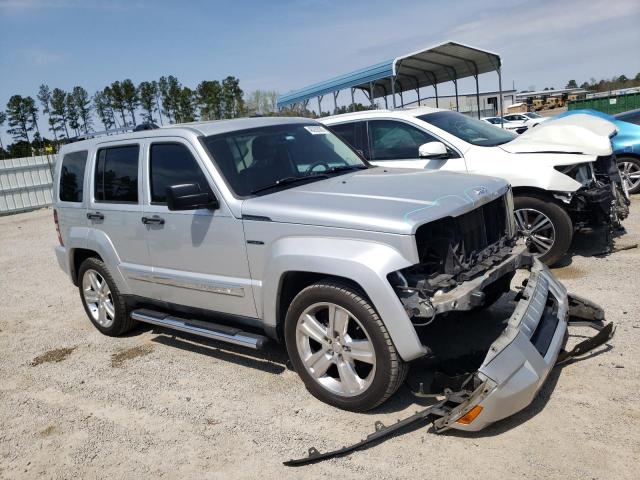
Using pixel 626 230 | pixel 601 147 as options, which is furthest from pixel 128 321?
pixel 626 230

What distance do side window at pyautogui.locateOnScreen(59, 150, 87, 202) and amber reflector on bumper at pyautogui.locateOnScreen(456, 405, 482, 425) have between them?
4.28 meters

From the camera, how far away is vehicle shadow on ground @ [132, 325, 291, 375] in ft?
15.0

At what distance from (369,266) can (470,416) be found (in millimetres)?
994

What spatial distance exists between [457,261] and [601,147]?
12.4 ft

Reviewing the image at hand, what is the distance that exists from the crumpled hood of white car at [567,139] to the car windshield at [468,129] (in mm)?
282

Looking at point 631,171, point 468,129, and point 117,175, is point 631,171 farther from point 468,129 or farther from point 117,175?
point 117,175

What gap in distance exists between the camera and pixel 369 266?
3205mm

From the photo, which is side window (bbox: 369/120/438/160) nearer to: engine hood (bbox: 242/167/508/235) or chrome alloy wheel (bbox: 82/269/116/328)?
engine hood (bbox: 242/167/508/235)

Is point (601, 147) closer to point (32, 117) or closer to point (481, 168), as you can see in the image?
point (481, 168)

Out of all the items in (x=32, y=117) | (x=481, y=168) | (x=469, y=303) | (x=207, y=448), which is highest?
(x=32, y=117)

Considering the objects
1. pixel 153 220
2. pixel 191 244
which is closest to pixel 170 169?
pixel 153 220

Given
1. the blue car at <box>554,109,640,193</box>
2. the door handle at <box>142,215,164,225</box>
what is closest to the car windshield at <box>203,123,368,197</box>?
the door handle at <box>142,215,164,225</box>

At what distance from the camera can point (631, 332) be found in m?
4.36

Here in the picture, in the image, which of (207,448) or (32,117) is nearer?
(207,448)
